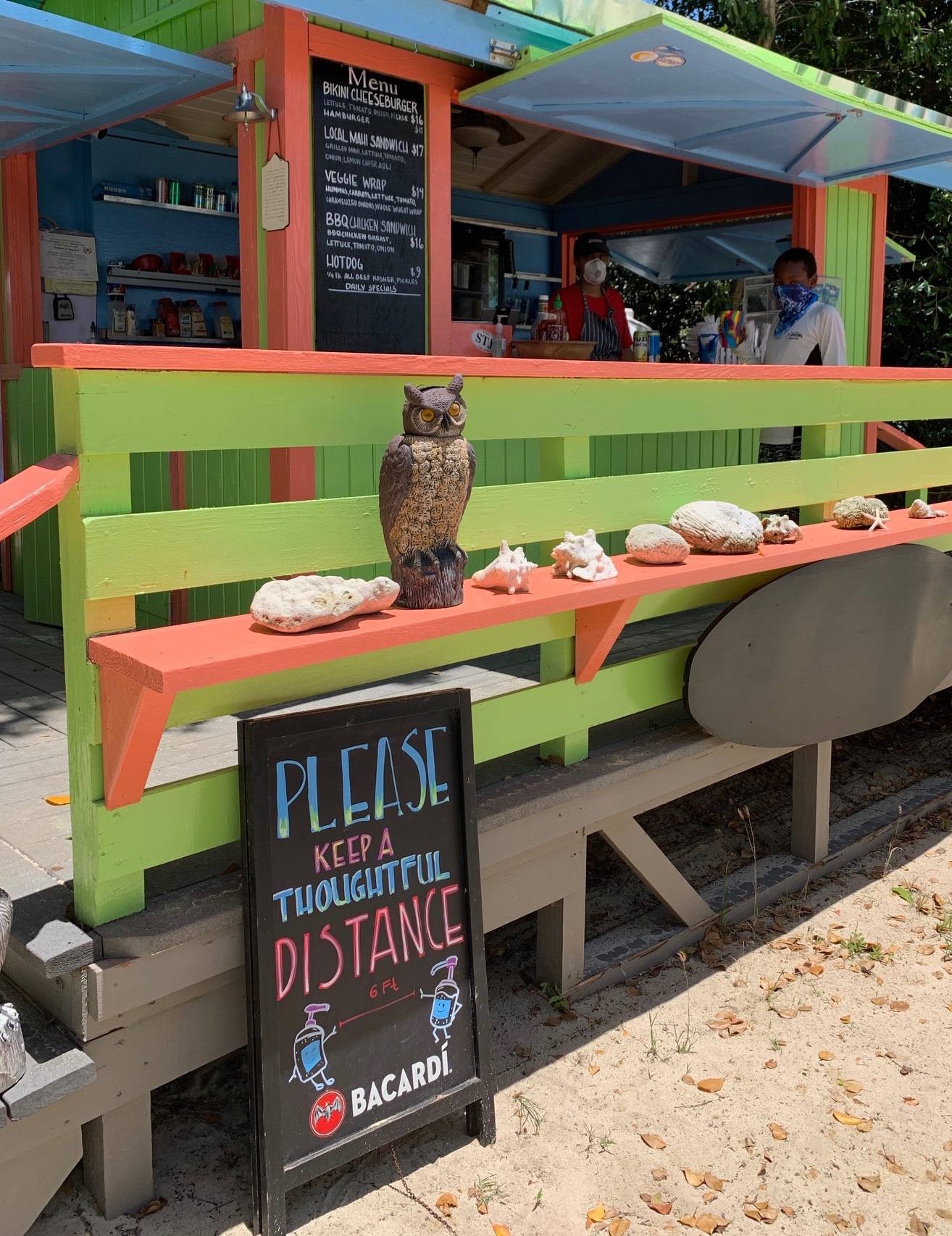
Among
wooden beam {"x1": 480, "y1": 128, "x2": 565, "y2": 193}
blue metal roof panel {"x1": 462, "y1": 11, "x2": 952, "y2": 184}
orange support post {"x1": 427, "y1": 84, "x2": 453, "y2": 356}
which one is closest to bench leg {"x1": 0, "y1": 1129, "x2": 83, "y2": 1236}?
orange support post {"x1": 427, "y1": 84, "x2": 453, "y2": 356}

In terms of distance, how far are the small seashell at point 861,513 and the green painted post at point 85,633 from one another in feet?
9.30

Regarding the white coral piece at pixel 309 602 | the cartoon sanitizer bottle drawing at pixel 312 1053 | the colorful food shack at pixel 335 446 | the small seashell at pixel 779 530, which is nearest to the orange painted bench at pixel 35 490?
the colorful food shack at pixel 335 446

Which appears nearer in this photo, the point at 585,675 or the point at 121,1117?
the point at 121,1117

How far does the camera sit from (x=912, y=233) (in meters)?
11.5

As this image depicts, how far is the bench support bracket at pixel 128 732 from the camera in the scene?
7.34 ft

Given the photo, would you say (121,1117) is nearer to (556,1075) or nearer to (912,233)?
(556,1075)

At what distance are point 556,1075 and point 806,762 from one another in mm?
1930

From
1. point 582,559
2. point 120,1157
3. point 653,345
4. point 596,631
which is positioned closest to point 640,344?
point 653,345

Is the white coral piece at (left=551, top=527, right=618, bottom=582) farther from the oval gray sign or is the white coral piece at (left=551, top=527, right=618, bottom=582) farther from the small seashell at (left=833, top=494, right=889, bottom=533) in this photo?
the small seashell at (left=833, top=494, right=889, bottom=533)

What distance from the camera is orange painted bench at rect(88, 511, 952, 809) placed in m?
2.21

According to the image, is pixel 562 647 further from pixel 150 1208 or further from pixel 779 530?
pixel 150 1208

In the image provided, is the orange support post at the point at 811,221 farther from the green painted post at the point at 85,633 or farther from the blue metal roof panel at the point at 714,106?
the green painted post at the point at 85,633

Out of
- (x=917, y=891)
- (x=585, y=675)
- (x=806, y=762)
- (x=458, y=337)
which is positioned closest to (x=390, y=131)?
(x=458, y=337)

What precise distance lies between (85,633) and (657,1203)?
193cm
